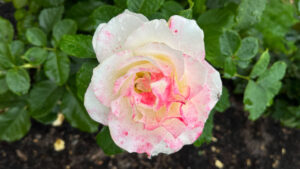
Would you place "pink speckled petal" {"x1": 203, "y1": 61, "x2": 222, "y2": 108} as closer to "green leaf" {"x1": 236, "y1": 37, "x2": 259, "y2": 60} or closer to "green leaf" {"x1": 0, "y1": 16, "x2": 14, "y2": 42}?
"green leaf" {"x1": 236, "y1": 37, "x2": 259, "y2": 60}

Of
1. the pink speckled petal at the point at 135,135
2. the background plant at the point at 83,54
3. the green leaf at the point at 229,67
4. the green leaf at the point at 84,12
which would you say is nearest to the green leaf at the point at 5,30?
the background plant at the point at 83,54

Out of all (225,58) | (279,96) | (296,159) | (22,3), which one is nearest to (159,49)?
(225,58)

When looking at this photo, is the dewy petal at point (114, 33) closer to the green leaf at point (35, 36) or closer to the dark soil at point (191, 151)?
the green leaf at point (35, 36)

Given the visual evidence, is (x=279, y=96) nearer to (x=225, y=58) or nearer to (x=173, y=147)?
(x=225, y=58)

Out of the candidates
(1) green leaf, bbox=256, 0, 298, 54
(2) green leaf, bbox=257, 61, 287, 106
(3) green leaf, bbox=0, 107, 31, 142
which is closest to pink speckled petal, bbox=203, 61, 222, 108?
(2) green leaf, bbox=257, 61, 287, 106

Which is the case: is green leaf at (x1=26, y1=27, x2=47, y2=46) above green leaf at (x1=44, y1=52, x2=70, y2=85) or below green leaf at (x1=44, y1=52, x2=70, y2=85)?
above
